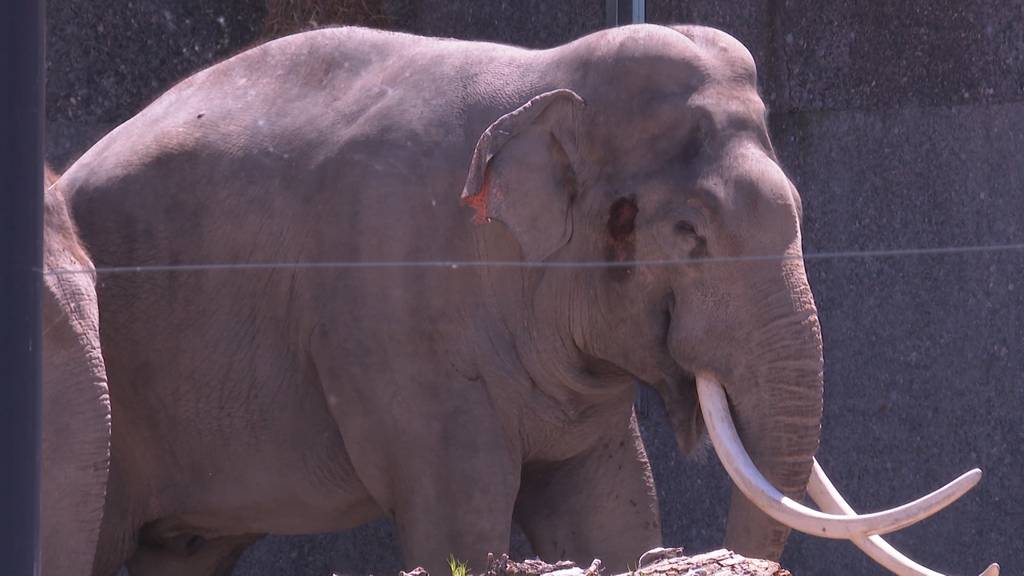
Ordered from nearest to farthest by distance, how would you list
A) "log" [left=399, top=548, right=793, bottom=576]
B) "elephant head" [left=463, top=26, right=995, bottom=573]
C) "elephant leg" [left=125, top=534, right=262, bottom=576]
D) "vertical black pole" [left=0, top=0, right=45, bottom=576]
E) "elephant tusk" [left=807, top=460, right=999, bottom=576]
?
1. "vertical black pole" [left=0, top=0, right=45, bottom=576]
2. "log" [left=399, top=548, right=793, bottom=576]
3. "elephant tusk" [left=807, top=460, right=999, bottom=576]
4. "elephant head" [left=463, top=26, right=995, bottom=573]
5. "elephant leg" [left=125, top=534, right=262, bottom=576]

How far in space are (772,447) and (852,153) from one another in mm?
2037

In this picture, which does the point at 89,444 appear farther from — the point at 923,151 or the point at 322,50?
the point at 923,151

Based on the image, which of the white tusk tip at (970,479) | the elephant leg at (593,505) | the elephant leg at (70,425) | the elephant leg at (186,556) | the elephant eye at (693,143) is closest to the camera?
the white tusk tip at (970,479)

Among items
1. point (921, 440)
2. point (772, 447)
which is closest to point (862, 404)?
point (921, 440)

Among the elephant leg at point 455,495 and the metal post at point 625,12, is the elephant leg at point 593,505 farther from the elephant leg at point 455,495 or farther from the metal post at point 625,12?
the metal post at point 625,12

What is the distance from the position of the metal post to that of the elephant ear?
5.09 feet

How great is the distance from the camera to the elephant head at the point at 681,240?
406 centimetres

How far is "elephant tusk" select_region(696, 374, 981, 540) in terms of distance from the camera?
3674 millimetres

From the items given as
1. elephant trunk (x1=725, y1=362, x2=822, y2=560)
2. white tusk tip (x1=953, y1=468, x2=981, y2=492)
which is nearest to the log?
white tusk tip (x1=953, y1=468, x2=981, y2=492)

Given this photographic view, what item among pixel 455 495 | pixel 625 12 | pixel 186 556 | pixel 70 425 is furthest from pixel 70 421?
pixel 625 12

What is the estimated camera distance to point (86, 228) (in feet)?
14.8

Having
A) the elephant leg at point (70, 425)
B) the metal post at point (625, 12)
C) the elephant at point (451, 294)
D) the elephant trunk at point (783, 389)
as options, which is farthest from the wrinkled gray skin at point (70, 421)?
the metal post at point (625, 12)

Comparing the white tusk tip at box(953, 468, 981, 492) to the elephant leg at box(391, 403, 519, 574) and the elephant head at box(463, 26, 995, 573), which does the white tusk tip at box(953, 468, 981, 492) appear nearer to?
the elephant head at box(463, 26, 995, 573)

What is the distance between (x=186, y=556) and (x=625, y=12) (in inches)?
84.2
